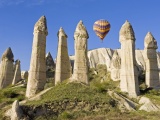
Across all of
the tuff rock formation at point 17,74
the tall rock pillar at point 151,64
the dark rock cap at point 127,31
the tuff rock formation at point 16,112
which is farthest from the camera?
the tuff rock formation at point 17,74

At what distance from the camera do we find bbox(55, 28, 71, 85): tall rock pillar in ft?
106

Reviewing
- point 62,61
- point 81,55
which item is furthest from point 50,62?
point 81,55

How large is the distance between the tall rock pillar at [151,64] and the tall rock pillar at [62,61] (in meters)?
10.3

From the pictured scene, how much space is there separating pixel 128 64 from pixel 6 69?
17.0 m

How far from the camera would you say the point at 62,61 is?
1277 inches

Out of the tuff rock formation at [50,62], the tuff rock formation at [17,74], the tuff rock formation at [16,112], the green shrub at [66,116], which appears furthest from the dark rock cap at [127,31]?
the tuff rock formation at [50,62]

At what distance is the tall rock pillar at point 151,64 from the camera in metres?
36.1

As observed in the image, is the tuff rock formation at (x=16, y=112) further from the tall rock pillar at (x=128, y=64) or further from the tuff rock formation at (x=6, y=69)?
the tuff rock formation at (x=6, y=69)

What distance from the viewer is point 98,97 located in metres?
26.3

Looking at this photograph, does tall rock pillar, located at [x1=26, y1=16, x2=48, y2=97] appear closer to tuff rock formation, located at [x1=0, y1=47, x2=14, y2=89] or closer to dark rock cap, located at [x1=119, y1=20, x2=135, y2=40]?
dark rock cap, located at [x1=119, y1=20, x2=135, y2=40]

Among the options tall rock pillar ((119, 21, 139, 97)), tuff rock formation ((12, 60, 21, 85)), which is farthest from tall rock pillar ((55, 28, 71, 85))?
tuff rock formation ((12, 60, 21, 85))

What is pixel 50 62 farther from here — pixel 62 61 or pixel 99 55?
pixel 99 55

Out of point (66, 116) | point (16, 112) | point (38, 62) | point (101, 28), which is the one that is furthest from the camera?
point (101, 28)

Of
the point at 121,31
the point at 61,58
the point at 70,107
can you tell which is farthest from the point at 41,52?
the point at 121,31
